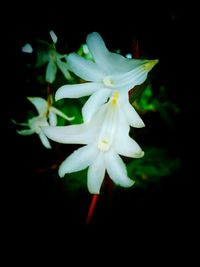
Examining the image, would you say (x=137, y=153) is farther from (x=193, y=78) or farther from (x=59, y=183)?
(x=59, y=183)

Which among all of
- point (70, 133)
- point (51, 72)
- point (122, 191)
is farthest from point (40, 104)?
point (122, 191)

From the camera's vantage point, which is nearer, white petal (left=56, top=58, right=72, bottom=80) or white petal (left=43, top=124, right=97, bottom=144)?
white petal (left=43, top=124, right=97, bottom=144)

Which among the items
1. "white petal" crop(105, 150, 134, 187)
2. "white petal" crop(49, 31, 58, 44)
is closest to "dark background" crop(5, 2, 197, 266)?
"white petal" crop(49, 31, 58, 44)

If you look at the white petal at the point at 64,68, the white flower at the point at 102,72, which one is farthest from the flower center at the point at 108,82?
the white petal at the point at 64,68

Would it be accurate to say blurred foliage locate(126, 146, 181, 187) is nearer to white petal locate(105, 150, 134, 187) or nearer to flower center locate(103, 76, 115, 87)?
white petal locate(105, 150, 134, 187)

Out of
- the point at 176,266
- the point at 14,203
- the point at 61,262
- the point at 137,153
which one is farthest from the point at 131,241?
the point at 137,153

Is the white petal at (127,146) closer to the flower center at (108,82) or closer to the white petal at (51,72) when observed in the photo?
the flower center at (108,82)

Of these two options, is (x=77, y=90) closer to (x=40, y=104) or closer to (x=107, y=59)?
(x=107, y=59)
